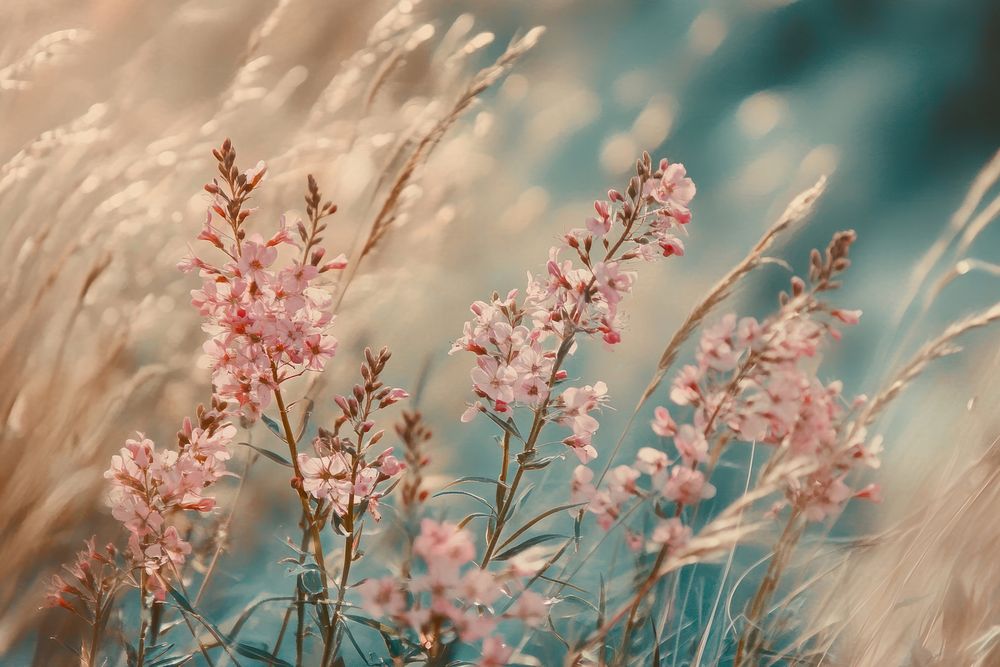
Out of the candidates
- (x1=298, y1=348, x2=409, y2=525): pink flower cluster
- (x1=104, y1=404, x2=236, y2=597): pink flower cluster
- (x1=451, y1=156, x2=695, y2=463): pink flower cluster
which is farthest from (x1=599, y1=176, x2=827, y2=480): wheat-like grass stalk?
(x1=104, y1=404, x2=236, y2=597): pink flower cluster

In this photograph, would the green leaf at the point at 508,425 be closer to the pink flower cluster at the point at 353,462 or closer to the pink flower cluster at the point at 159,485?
the pink flower cluster at the point at 353,462

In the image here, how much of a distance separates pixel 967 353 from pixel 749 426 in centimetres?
60

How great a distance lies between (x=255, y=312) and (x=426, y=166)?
61 cm

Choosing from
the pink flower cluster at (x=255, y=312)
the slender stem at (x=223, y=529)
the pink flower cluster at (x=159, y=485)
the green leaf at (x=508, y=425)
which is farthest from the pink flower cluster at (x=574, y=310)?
the slender stem at (x=223, y=529)

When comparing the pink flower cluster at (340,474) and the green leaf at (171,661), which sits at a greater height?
the pink flower cluster at (340,474)

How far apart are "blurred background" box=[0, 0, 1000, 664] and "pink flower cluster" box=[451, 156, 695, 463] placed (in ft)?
1.32

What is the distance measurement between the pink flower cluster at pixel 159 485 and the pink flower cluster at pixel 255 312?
51mm

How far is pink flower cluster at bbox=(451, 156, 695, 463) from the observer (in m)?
0.78

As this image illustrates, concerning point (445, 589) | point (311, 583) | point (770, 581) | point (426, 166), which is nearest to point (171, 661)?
point (311, 583)

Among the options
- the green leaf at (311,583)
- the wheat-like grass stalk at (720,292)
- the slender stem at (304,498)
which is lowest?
the green leaf at (311,583)

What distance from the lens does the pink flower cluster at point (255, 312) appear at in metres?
0.77

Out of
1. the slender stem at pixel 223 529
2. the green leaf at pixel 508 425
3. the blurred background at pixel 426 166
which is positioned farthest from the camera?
the blurred background at pixel 426 166

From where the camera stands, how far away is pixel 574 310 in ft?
2.55

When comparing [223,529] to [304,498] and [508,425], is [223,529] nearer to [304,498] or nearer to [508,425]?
[304,498]
